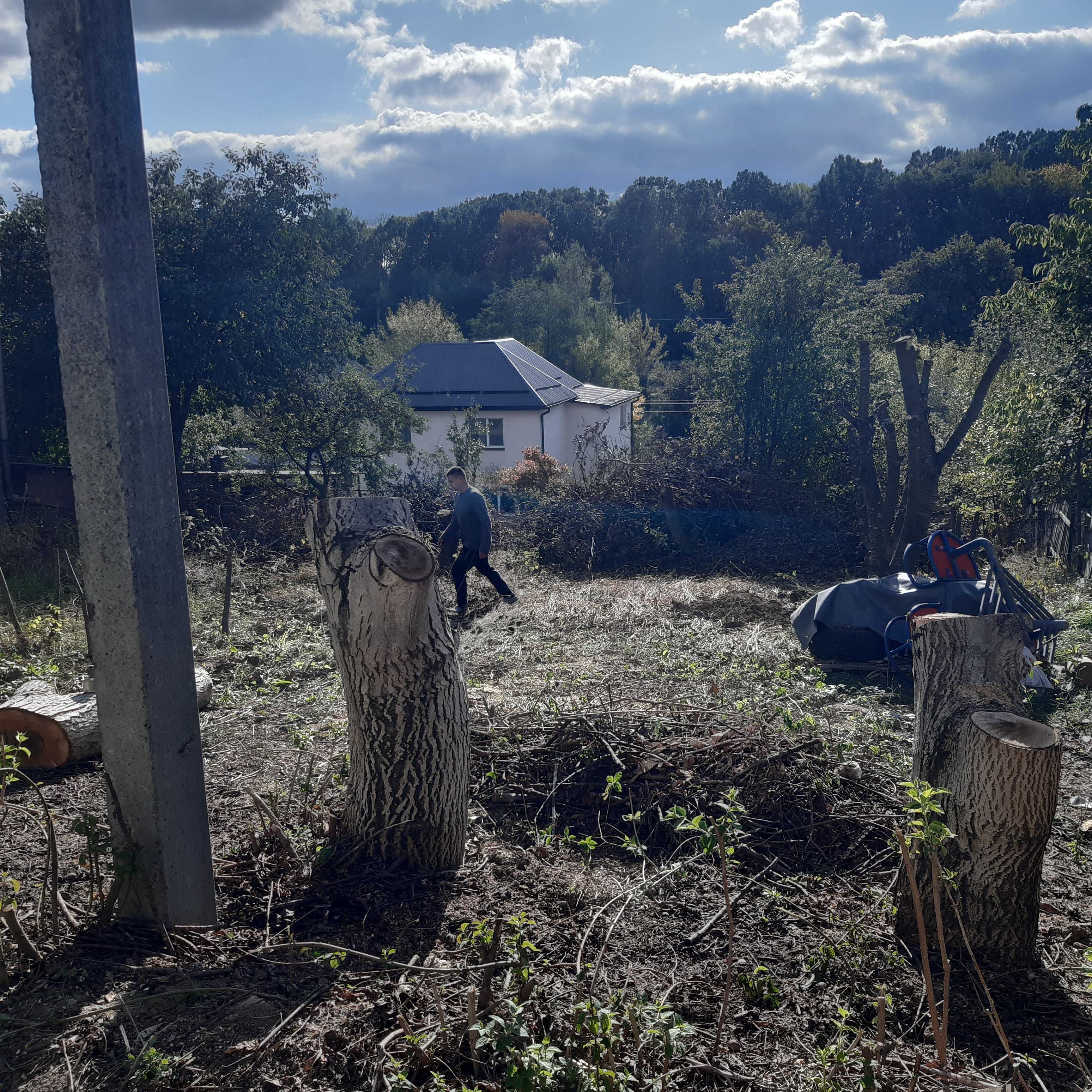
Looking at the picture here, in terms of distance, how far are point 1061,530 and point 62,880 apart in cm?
1351

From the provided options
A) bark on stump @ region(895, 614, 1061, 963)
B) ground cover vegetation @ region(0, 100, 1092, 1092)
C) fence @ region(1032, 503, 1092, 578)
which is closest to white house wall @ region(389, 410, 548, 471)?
ground cover vegetation @ region(0, 100, 1092, 1092)

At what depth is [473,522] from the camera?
9977 mm

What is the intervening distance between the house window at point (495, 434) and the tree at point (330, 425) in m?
→ 11.1

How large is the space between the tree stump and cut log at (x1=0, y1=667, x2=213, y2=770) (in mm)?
2088

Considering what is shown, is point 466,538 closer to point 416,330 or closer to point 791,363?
point 791,363

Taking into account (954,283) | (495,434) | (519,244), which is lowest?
(495,434)

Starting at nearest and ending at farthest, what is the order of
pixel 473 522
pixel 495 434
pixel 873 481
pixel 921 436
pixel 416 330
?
pixel 473 522
pixel 921 436
pixel 873 481
pixel 495 434
pixel 416 330

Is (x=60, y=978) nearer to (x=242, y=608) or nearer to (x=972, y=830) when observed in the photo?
(x=972, y=830)

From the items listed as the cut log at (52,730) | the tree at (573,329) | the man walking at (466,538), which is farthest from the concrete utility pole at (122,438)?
the tree at (573,329)

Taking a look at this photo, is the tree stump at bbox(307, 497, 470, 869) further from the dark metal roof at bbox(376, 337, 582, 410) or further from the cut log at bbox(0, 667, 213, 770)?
the dark metal roof at bbox(376, 337, 582, 410)

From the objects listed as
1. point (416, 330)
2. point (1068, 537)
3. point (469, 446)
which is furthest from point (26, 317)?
point (416, 330)

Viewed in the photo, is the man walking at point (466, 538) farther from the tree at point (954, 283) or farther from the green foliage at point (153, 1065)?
the tree at point (954, 283)

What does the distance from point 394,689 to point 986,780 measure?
2.09 meters

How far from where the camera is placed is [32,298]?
48.2 ft
